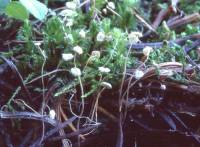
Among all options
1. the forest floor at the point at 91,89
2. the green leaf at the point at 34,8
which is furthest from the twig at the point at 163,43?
the green leaf at the point at 34,8

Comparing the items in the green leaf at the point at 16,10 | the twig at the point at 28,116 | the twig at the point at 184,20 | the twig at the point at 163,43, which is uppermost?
the green leaf at the point at 16,10

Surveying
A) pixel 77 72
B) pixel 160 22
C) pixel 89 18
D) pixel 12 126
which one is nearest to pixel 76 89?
pixel 77 72

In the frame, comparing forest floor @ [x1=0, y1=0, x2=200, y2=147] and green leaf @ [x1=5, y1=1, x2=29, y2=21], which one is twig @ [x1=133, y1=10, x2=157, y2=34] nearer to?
forest floor @ [x1=0, y1=0, x2=200, y2=147]

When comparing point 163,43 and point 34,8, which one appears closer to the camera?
point 34,8

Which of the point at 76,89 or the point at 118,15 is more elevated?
the point at 118,15

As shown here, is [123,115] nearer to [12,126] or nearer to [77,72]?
[77,72]

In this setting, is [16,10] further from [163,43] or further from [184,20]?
[184,20]

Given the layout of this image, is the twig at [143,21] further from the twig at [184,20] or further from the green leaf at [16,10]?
the green leaf at [16,10]

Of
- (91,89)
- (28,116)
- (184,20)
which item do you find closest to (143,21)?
(184,20)
